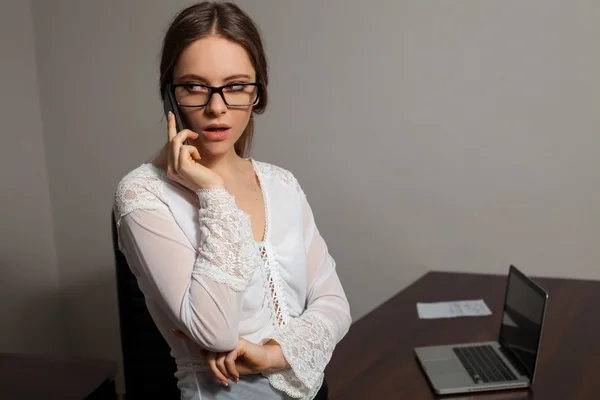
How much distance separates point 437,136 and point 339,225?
54 cm

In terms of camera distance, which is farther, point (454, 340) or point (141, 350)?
point (141, 350)

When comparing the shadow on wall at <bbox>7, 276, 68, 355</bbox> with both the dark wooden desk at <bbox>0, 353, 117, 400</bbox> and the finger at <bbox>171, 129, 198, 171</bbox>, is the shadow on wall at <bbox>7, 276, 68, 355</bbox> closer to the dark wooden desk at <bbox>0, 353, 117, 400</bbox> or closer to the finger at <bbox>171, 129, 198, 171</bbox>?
the dark wooden desk at <bbox>0, 353, 117, 400</bbox>

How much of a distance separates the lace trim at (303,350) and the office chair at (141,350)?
0.90 metres

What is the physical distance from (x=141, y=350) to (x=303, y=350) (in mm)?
997

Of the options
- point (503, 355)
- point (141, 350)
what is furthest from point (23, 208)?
point (503, 355)

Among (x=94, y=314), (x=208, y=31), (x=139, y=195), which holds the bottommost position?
(x=94, y=314)

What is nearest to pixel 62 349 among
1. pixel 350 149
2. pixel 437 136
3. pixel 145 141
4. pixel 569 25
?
pixel 145 141

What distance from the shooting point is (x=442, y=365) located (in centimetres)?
146

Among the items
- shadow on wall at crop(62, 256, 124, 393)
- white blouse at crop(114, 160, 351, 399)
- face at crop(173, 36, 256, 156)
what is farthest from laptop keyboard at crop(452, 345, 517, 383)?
shadow on wall at crop(62, 256, 124, 393)

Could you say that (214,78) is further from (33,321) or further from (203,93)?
(33,321)

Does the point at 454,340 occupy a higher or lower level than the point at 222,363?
lower

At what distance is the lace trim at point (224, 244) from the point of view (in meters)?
0.83

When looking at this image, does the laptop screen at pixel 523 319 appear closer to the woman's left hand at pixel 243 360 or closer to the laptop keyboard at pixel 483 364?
the laptop keyboard at pixel 483 364

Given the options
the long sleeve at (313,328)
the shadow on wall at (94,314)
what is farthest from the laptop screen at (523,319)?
the shadow on wall at (94,314)
